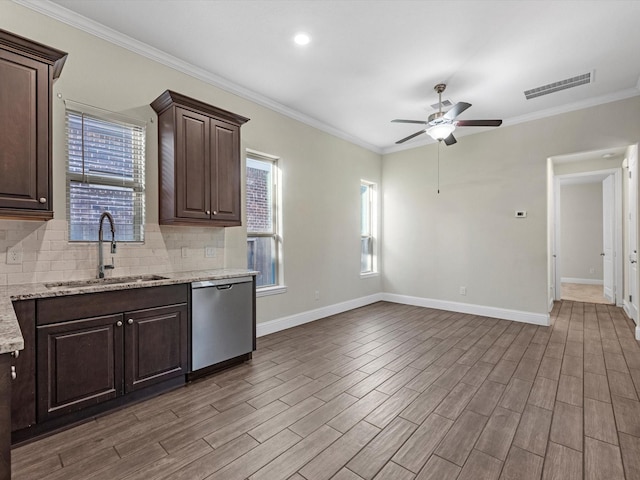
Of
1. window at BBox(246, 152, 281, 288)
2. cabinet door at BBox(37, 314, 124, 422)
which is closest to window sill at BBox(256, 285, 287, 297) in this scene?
window at BBox(246, 152, 281, 288)

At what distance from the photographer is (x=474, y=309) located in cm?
531

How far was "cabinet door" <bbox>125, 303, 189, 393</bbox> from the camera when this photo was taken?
2426 millimetres

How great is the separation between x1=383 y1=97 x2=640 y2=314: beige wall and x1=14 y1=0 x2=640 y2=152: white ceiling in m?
0.47

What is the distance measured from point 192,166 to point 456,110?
2.86 m

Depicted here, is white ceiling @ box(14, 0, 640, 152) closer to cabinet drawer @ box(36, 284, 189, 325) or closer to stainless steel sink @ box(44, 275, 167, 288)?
stainless steel sink @ box(44, 275, 167, 288)

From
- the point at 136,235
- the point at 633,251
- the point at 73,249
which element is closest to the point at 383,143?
the point at 633,251

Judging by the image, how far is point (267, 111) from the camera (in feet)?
14.1

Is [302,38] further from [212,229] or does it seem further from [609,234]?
[609,234]

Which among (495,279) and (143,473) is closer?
(143,473)

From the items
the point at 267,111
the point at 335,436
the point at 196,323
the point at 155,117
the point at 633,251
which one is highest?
the point at 267,111

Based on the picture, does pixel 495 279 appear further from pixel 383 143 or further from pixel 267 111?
pixel 267 111

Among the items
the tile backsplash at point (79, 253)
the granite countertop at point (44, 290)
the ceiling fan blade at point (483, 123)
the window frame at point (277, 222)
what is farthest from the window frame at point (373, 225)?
the tile backsplash at point (79, 253)

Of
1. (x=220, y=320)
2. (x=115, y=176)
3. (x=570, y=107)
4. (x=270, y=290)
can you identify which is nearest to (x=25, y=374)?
(x=220, y=320)

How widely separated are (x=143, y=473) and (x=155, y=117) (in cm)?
297
